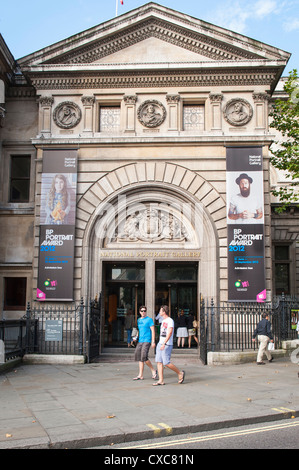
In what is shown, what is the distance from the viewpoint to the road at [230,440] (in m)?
6.76

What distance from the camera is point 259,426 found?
26.3ft

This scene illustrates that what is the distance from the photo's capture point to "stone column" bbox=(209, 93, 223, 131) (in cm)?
2073

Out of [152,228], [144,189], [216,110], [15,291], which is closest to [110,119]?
[144,189]

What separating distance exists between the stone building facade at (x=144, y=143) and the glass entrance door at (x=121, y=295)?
0.06 metres

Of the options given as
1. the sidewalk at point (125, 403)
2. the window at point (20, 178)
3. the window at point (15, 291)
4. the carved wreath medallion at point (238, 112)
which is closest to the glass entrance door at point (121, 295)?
the window at point (15, 291)

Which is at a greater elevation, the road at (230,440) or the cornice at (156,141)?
the cornice at (156,141)

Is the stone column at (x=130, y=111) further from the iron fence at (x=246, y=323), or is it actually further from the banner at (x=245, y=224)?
the iron fence at (x=246, y=323)

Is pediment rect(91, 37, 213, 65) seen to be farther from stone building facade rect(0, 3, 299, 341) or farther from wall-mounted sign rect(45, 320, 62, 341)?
wall-mounted sign rect(45, 320, 62, 341)

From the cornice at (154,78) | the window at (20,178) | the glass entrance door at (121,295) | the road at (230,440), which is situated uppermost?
the cornice at (154,78)

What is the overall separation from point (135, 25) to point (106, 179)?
7.16 metres

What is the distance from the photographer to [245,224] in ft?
64.5

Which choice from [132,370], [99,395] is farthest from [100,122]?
[99,395]

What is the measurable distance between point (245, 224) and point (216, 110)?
17.6ft

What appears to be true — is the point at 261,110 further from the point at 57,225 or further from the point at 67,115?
the point at 57,225
